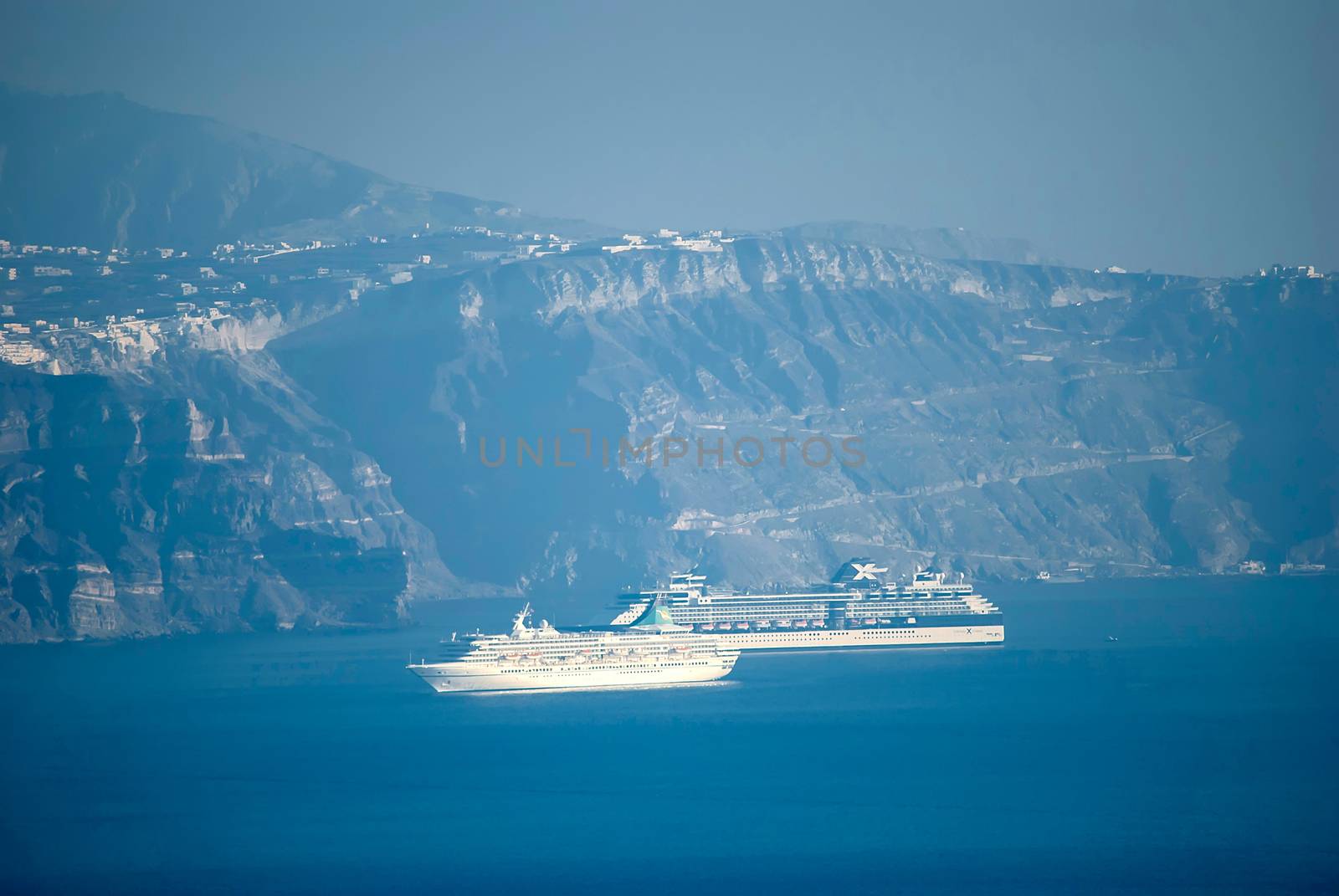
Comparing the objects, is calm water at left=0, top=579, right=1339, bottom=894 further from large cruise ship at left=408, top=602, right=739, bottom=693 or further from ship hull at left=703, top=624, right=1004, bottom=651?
ship hull at left=703, top=624, right=1004, bottom=651

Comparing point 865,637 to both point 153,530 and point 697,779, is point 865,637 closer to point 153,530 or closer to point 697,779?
point 153,530

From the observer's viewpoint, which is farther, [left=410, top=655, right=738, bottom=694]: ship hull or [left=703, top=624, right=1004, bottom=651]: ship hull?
[left=703, top=624, right=1004, bottom=651]: ship hull

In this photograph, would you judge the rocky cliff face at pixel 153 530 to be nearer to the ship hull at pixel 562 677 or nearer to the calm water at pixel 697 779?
the calm water at pixel 697 779

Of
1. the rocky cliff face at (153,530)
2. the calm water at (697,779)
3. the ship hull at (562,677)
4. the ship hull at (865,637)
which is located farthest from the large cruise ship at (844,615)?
the rocky cliff face at (153,530)

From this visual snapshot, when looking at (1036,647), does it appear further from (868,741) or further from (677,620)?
(868,741)

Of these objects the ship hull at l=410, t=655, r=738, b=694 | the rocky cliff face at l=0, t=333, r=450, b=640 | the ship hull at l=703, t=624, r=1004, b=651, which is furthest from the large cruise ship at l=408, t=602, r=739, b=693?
the rocky cliff face at l=0, t=333, r=450, b=640
